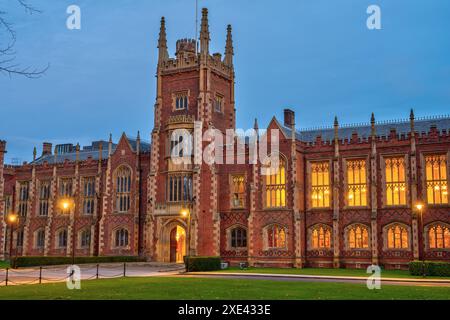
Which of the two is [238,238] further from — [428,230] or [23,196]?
[23,196]

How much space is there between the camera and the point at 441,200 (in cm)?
4244

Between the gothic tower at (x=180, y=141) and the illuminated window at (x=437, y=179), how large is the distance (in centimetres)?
1775

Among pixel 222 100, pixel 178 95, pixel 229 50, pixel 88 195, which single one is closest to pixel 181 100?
pixel 178 95

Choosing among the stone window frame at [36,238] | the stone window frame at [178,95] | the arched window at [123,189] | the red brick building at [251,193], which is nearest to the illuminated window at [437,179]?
the red brick building at [251,193]

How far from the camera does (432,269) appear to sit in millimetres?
35031

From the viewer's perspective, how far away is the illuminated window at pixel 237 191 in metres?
50.0

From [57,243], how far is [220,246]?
68.6 ft

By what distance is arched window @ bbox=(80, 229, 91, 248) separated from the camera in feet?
193

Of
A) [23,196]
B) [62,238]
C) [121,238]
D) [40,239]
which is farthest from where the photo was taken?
[23,196]

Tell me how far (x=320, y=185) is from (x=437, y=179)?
30.6ft

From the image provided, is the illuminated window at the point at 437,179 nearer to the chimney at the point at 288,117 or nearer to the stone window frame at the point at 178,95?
the chimney at the point at 288,117
